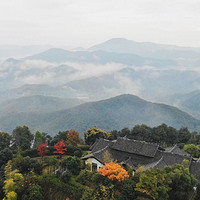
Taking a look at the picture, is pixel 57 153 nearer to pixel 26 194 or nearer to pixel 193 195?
pixel 26 194

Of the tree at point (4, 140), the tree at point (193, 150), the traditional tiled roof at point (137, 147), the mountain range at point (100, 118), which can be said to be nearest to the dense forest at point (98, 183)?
the traditional tiled roof at point (137, 147)

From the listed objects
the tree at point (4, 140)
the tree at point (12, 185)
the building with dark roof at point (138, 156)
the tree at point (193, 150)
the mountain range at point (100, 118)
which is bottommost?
the mountain range at point (100, 118)

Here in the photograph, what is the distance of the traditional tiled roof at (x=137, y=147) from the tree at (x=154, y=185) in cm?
1180

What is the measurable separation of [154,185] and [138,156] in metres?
13.6

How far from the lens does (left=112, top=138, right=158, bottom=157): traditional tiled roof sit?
127 ft

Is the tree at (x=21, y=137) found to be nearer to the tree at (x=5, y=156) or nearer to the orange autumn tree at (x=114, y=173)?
the tree at (x=5, y=156)

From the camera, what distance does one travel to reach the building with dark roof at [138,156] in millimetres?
36500

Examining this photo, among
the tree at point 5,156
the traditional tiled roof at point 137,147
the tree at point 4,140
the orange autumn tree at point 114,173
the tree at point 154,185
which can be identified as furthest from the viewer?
the tree at point 4,140

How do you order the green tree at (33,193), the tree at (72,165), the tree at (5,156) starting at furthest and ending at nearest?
the tree at (5,156) → the tree at (72,165) → the green tree at (33,193)

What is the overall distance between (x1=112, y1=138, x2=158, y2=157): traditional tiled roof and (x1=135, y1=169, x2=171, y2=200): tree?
11.8 metres

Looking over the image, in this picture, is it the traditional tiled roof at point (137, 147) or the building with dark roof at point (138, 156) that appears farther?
the traditional tiled roof at point (137, 147)

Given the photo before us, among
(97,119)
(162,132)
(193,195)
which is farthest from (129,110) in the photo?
(193,195)

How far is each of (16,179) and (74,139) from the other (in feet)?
88.2

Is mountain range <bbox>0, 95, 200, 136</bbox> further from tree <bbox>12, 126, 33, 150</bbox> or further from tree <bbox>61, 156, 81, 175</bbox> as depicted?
tree <bbox>61, 156, 81, 175</bbox>
